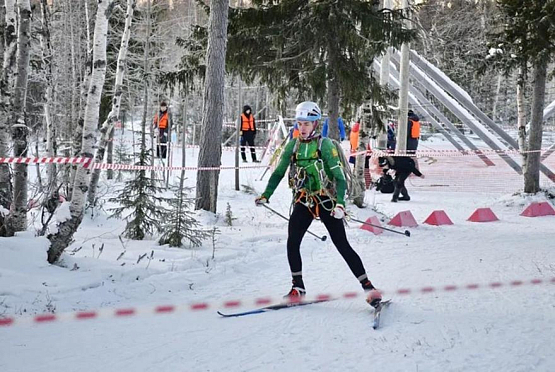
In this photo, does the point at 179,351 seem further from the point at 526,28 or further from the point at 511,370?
the point at 526,28

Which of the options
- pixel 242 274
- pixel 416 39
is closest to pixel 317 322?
pixel 242 274

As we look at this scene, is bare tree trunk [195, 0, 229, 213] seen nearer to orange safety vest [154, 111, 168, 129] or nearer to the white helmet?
the white helmet

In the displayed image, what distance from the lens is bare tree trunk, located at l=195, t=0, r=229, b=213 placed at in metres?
10.3

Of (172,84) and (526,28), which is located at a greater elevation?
(526,28)

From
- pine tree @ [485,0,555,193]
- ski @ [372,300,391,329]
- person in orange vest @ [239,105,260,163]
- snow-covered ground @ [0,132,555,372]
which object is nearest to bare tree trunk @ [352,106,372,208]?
snow-covered ground @ [0,132,555,372]

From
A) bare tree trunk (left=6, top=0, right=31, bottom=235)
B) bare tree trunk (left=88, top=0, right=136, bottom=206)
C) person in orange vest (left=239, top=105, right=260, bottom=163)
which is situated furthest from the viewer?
person in orange vest (left=239, top=105, right=260, bottom=163)

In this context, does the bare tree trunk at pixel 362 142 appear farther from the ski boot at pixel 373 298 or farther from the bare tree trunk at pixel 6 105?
the bare tree trunk at pixel 6 105

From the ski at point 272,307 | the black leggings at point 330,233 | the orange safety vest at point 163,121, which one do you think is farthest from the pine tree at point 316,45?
the orange safety vest at point 163,121

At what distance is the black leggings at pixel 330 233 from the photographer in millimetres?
5520

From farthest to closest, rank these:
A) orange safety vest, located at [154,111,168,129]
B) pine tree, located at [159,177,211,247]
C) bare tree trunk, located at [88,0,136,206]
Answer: orange safety vest, located at [154,111,168,129]
bare tree trunk, located at [88,0,136,206]
pine tree, located at [159,177,211,247]

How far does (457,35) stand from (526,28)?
2739 centimetres

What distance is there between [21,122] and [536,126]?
12.3 m

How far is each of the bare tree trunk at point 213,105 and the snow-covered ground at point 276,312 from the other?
137 cm

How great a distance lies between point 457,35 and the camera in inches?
1508
